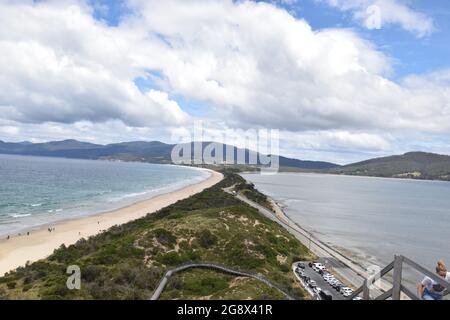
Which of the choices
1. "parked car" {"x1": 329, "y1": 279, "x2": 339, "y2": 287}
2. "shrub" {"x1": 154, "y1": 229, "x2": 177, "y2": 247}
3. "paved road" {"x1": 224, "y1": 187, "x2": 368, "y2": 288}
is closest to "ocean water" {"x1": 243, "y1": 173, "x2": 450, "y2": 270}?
"paved road" {"x1": 224, "y1": 187, "x2": 368, "y2": 288}

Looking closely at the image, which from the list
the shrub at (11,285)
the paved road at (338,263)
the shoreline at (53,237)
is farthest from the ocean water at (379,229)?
the shrub at (11,285)

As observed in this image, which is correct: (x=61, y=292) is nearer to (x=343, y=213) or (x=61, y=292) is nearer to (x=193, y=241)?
(x=193, y=241)

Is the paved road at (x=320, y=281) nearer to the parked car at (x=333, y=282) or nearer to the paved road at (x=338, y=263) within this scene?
the parked car at (x=333, y=282)

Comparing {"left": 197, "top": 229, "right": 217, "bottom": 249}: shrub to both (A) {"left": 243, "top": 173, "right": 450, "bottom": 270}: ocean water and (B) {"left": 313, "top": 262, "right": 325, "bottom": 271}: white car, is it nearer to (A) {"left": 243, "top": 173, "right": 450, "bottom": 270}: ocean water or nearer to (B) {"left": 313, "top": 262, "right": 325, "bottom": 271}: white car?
(B) {"left": 313, "top": 262, "right": 325, "bottom": 271}: white car

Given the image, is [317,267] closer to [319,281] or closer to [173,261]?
[319,281]

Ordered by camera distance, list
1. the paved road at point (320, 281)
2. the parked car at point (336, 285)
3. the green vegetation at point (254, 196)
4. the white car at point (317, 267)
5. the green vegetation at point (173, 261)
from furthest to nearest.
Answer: the green vegetation at point (254, 196) < the white car at point (317, 267) < the parked car at point (336, 285) < the paved road at point (320, 281) < the green vegetation at point (173, 261)

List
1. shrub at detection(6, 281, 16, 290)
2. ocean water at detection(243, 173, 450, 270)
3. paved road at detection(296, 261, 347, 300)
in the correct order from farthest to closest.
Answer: ocean water at detection(243, 173, 450, 270) < paved road at detection(296, 261, 347, 300) < shrub at detection(6, 281, 16, 290)

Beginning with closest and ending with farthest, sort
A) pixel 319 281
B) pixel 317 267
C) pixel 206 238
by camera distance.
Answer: pixel 319 281
pixel 206 238
pixel 317 267

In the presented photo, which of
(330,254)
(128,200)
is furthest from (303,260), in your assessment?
(128,200)

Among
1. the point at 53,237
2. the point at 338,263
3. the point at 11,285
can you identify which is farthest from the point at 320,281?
the point at 53,237
